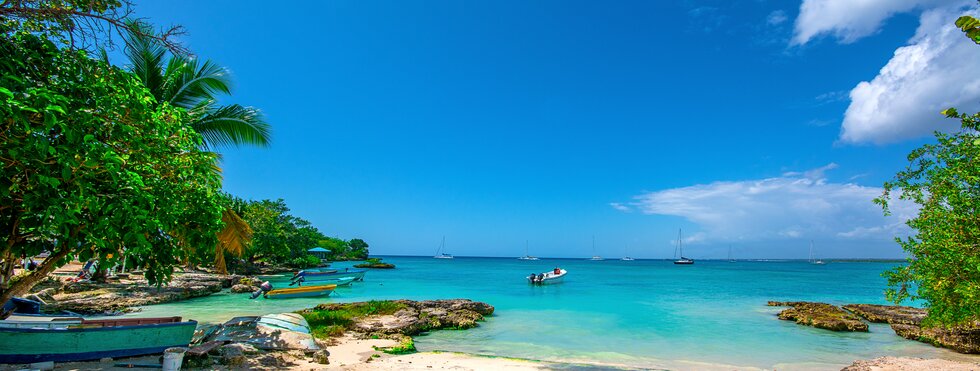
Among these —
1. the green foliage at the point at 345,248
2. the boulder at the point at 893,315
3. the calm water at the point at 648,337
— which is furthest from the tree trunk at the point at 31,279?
the green foliage at the point at 345,248

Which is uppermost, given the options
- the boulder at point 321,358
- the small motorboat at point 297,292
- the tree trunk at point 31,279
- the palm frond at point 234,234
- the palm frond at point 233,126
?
the palm frond at point 233,126

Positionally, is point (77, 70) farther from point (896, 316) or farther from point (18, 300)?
point (896, 316)

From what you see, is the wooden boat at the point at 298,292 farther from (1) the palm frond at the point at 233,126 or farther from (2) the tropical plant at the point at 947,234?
(2) the tropical plant at the point at 947,234

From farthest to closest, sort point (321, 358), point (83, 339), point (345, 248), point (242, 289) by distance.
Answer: point (345, 248) < point (242, 289) < point (321, 358) < point (83, 339)

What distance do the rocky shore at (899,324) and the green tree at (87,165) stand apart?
16.4 metres

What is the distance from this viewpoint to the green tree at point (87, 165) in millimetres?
4426

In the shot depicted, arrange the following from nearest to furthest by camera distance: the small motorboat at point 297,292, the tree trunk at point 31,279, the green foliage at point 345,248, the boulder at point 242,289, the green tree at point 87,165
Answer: the green tree at point 87,165 < the tree trunk at point 31,279 < the small motorboat at point 297,292 < the boulder at point 242,289 < the green foliage at point 345,248

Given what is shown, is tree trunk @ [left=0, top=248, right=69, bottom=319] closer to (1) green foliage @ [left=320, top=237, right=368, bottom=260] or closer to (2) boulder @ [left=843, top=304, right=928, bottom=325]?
(2) boulder @ [left=843, top=304, right=928, bottom=325]

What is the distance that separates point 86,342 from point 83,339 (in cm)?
8

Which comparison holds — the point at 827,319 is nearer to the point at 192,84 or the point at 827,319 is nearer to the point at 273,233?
the point at 192,84

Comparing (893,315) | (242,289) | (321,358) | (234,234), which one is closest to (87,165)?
(321,358)

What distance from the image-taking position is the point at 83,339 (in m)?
7.91

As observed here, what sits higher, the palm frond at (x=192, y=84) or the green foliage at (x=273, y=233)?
the palm frond at (x=192, y=84)

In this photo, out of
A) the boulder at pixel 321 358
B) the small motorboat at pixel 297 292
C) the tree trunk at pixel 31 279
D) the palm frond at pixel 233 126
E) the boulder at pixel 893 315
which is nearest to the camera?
the tree trunk at pixel 31 279
